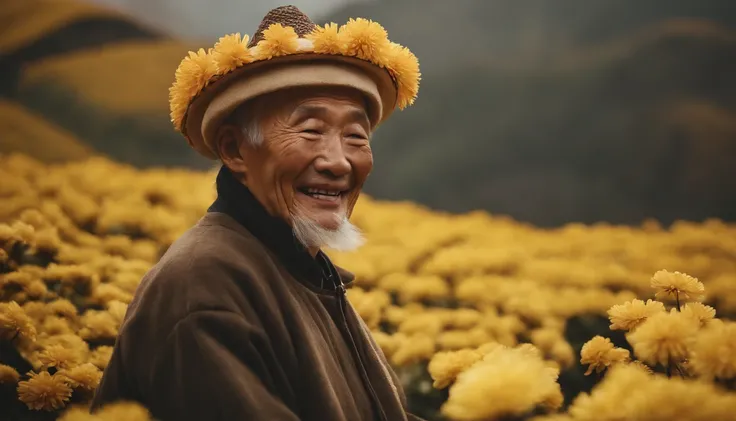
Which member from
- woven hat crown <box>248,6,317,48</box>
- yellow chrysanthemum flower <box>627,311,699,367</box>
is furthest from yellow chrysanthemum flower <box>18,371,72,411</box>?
yellow chrysanthemum flower <box>627,311,699,367</box>

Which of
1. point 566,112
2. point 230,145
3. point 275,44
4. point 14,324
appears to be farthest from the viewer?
point 566,112

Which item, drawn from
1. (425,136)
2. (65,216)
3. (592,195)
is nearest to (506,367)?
(65,216)

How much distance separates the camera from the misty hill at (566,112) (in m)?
4.49

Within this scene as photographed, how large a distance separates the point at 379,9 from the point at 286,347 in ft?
14.4

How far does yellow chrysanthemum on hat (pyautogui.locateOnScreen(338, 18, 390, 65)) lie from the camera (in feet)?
5.86

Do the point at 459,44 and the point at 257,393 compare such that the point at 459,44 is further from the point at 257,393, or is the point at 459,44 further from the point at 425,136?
the point at 257,393

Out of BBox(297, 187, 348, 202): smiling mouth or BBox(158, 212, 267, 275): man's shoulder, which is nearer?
BBox(158, 212, 267, 275): man's shoulder

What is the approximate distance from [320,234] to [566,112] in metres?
3.68

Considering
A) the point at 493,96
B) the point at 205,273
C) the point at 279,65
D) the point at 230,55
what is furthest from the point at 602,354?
the point at 493,96

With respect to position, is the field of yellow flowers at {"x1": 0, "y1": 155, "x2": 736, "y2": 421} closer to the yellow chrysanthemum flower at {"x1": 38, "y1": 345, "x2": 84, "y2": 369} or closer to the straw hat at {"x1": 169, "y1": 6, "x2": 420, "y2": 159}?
the yellow chrysanthemum flower at {"x1": 38, "y1": 345, "x2": 84, "y2": 369}

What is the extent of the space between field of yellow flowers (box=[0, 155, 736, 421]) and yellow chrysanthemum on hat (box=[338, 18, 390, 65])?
0.91 meters

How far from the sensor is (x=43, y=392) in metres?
1.90

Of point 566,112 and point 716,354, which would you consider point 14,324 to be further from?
point 566,112

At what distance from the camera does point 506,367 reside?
1.32m
